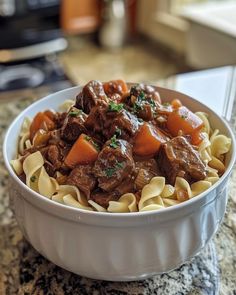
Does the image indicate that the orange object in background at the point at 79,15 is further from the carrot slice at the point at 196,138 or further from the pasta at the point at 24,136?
the carrot slice at the point at 196,138

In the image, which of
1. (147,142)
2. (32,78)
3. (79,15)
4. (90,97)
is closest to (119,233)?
(147,142)

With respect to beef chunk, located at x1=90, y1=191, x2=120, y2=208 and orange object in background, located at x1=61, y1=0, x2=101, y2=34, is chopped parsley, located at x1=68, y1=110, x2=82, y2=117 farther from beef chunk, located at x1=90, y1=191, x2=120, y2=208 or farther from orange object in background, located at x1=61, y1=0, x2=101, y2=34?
orange object in background, located at x1=61, y1=0, x2=101, y2=34

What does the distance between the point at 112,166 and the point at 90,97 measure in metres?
0.16

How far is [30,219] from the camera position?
1.98ft

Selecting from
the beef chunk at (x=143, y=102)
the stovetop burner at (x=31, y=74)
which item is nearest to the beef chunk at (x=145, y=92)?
the beef chunk at (x=143, y=102)

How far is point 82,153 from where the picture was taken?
2.09 ft

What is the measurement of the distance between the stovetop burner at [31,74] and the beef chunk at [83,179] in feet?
6.51

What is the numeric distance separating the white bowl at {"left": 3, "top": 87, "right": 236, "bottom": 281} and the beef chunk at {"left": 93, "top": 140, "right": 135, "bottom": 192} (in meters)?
0.09

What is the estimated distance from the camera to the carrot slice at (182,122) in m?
0.70

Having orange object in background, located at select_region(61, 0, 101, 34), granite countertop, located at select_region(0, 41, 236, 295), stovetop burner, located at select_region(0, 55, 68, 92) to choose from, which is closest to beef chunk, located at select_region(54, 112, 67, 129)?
granite countertop, located at select_region(0, 41, 236, 295)

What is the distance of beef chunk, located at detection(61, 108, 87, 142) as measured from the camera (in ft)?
2.19

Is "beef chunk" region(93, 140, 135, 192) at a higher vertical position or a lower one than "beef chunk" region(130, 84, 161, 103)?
lower

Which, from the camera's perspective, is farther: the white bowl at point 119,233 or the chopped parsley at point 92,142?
the chopped parsley at point 92,142

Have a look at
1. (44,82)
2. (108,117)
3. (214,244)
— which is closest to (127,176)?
(108,117)
